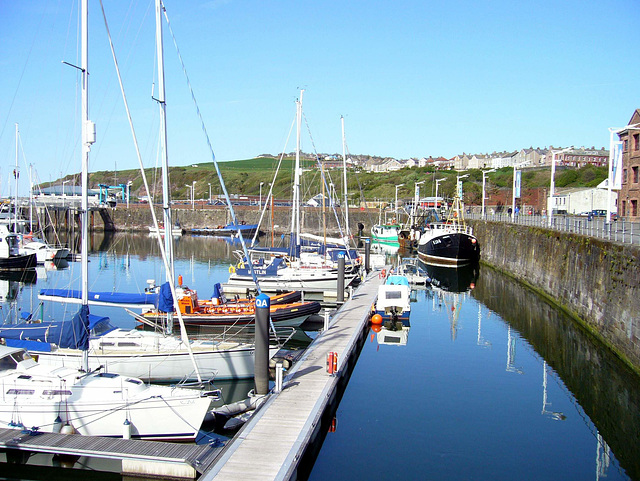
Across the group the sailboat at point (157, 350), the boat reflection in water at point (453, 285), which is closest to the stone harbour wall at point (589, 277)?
the boat reflection in water at point (453, 285)

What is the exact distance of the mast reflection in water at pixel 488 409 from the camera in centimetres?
1447

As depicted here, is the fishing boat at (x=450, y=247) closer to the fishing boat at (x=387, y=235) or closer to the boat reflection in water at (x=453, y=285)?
the boat reflection in water at (x=453, y=285)

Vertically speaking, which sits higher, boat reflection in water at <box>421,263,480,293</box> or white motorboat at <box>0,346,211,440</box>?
white motorboat at <box>0,346,211,440</box>

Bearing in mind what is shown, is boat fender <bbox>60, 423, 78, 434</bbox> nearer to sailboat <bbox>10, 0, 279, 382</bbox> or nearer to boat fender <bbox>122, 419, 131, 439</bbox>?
boat fender <bbox>122, 419, 131, 439</bbox>

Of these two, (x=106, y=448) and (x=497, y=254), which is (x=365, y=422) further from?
(x=497, y=254)

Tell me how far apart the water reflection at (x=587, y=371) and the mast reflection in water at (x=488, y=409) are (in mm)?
43

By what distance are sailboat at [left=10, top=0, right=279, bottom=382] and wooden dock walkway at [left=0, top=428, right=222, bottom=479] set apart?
4238mm

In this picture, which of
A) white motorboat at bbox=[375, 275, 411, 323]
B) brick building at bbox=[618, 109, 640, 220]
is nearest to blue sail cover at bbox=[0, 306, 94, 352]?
white motorboat at bbox=[375, 275, 411, 323]

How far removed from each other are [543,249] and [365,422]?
25.0 metres

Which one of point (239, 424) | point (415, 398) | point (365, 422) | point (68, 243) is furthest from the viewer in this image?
point (68, 243)

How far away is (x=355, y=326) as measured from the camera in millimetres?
25484

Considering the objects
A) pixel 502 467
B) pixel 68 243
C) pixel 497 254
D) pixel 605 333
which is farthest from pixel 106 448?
pixel 68 243

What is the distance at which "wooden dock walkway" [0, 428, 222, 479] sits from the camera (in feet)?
41.2

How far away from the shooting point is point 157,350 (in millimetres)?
19156
